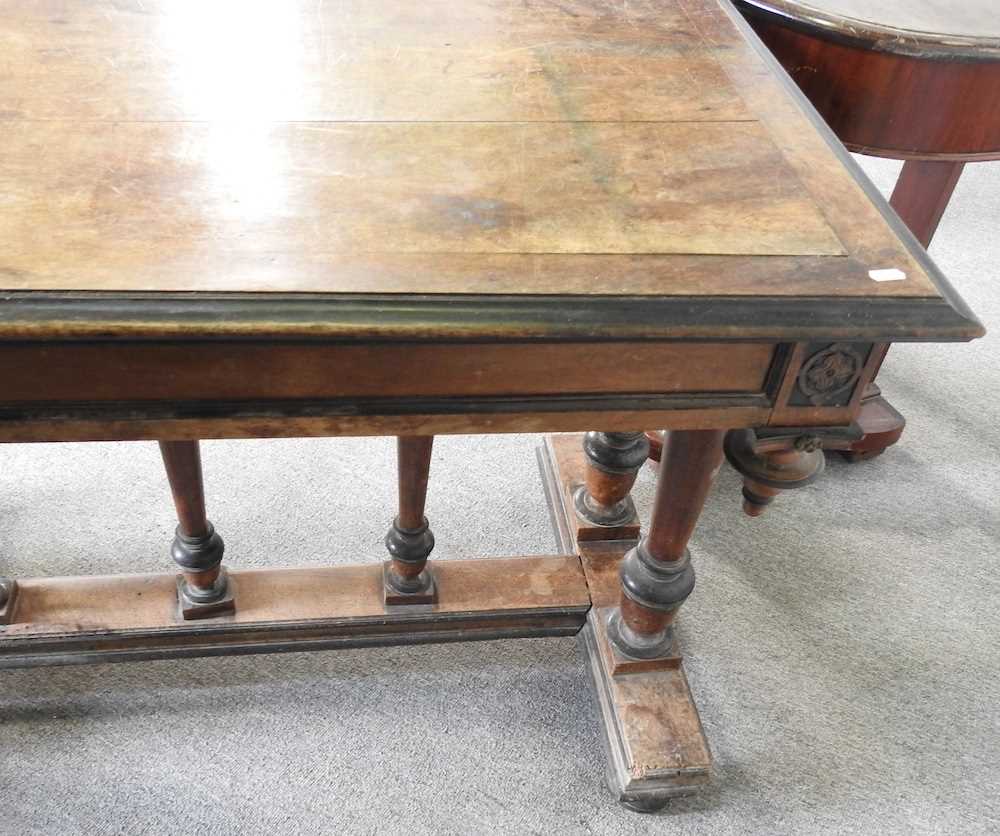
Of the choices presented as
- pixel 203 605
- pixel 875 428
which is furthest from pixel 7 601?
pixel 875 428

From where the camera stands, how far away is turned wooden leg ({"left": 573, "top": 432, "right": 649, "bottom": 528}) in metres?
1.25

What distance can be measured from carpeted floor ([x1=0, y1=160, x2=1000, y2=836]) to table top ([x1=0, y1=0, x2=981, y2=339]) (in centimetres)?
67

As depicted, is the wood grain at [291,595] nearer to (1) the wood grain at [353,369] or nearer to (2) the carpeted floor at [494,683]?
(2) the carpeted floor at [494,683]

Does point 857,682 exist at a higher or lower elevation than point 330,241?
lower

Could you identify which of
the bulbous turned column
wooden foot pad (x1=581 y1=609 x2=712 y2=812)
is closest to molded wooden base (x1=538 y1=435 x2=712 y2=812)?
wooden foot pad (x1=581 y1=609 x2=712 y2=812)

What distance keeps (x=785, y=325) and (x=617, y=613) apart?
60 centimetres

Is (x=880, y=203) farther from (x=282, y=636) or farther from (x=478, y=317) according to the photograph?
(x=282, y=636)

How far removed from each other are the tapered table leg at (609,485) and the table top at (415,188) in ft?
1.64

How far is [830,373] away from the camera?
708mm

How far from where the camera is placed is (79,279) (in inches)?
23.9

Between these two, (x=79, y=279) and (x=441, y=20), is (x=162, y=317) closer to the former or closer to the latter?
(x=79, y=279)

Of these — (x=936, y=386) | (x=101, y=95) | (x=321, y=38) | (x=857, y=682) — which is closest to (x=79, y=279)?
(x=101, y=95)

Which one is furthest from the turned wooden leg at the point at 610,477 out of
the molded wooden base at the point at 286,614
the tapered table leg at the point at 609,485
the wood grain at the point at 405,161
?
the wood grain at the point at 405,161

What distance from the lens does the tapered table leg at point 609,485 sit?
1252mm
